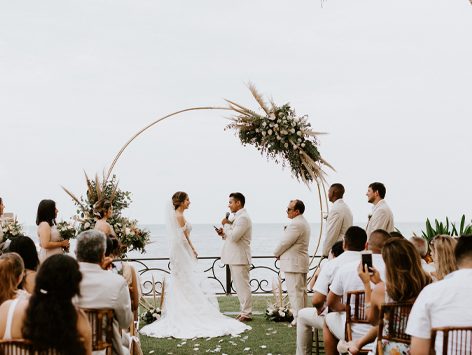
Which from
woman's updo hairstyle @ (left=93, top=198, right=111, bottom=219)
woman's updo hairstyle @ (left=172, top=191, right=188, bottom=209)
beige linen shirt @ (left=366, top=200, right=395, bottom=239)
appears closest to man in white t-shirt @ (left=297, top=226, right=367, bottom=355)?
beige linen shirt @ (left=366, top=200, right=395, bottom=239)

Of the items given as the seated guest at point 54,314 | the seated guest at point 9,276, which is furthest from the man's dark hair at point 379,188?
the seated guest at point 54,314

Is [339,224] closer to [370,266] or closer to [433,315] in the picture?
[370,266]

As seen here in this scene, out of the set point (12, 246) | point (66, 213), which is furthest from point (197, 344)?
point (12, 246)

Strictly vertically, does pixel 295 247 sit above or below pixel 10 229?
below

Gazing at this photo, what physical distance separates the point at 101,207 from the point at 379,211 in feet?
12.4

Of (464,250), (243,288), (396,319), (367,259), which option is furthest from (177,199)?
(464,250)

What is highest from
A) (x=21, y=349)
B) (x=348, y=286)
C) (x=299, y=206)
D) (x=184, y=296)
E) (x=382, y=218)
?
(x=299, y=206)

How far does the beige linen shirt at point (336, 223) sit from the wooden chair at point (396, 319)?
13.2 ft

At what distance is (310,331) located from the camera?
4898mm

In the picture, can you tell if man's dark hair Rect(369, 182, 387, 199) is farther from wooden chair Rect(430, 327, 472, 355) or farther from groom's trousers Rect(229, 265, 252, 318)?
wooden chair Rect(430, 327, 472, 355)

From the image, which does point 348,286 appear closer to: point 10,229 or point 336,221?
point 336,221

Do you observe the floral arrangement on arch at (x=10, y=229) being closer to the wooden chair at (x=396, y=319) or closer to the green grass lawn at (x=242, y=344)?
the green grass lawn at (x=242, y=344)

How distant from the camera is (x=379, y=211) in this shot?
6.82 m

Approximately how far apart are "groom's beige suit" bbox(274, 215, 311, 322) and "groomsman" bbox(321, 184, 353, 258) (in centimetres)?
30
